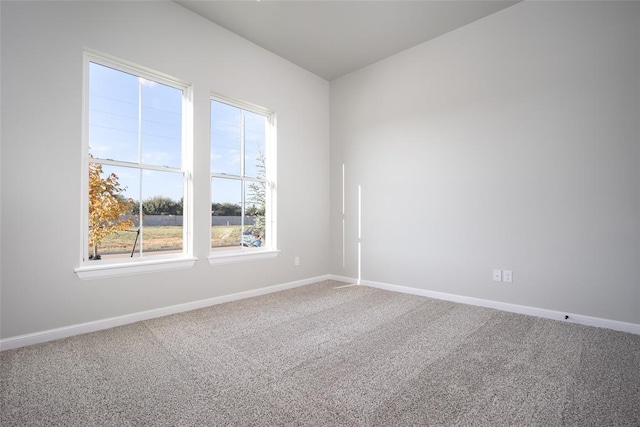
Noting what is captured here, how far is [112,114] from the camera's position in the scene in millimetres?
2660

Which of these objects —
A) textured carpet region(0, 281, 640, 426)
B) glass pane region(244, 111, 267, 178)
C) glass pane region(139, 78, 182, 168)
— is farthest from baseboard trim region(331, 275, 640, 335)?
glass pane region(139, 78, 182, 168)

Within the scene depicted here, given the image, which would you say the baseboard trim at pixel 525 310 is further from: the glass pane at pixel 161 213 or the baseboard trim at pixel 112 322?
the glass pane at pixel 161 213

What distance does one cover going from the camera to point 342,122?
4441mm

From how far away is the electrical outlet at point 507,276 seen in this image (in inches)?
117

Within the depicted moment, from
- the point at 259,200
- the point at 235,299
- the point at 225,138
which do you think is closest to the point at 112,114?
the point at 225,138

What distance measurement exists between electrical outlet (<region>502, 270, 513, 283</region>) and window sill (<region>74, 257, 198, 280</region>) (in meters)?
3.07

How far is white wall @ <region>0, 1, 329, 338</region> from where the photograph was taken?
2.13 meters

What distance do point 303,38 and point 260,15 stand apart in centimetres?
58

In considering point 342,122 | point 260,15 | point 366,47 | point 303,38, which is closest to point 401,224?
point 342,122

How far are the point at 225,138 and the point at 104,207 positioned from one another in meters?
1.40

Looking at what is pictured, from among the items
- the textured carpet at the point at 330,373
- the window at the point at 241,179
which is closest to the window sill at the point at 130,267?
the window at the point at 241,179

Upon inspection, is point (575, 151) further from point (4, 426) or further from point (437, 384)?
point (4, 426)

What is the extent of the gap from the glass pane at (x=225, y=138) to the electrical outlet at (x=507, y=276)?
3.03 m

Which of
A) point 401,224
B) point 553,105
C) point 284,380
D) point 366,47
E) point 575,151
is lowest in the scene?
point 284,380
